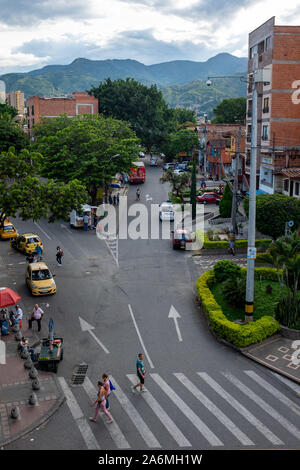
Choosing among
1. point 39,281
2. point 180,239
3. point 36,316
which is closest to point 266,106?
point 180,239

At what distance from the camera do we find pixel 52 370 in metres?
17.9

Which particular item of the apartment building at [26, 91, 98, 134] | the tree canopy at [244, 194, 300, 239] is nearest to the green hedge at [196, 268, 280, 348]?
the tree canopy at [244, 194, 300, 239]

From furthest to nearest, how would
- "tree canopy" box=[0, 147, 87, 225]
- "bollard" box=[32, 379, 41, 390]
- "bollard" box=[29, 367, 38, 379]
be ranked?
"tree canopy" box=[0, 147, 87, 225], "bollard" box=[29, 367, 38, 379], "bollard" box=[32, 379, 41, 390]

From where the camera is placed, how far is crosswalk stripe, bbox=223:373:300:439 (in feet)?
46.2

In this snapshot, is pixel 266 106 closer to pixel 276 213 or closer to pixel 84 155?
pixel 84 155

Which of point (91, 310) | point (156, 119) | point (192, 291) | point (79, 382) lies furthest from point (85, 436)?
point (156, 119)

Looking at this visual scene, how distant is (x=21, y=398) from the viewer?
52.2ft

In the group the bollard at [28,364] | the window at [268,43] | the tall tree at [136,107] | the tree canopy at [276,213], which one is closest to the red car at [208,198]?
the window at [268,43]

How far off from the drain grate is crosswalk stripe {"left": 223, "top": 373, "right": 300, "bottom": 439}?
5.27 m

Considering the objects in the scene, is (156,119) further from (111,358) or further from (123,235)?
(111,358)

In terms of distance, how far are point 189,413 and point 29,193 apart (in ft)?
Answer: 50.1

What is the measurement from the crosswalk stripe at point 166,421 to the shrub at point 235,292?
8.83m

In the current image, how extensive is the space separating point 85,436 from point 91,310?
1065cm

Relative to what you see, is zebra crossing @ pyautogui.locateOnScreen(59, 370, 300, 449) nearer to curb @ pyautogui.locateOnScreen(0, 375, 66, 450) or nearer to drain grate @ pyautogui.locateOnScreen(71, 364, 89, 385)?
drain grate @ pyautogui.locateOnScreen(71, 364, 89, 385)
